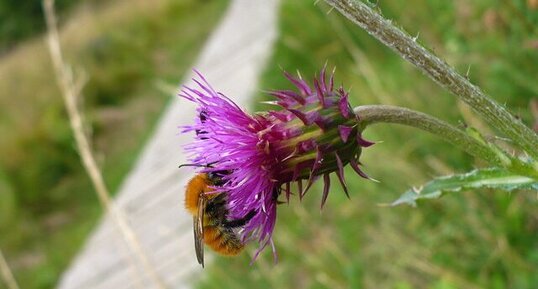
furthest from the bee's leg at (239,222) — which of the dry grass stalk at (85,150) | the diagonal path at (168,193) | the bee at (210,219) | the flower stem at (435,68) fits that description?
the diagonal path at (168,193)

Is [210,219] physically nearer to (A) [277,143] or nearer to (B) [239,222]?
(B) [239,222]

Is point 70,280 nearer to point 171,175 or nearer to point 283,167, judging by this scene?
point 171,175

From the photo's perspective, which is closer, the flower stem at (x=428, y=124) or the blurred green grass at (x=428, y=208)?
the flower stem at (x=428, y=124)

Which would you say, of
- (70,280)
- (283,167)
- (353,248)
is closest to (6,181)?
(70,280)

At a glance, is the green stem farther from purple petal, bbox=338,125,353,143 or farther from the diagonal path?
the diagonal path

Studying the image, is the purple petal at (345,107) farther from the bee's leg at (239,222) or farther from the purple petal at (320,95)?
the bee's leg at (239,222)

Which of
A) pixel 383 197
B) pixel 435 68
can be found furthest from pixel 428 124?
pixel 383 197
